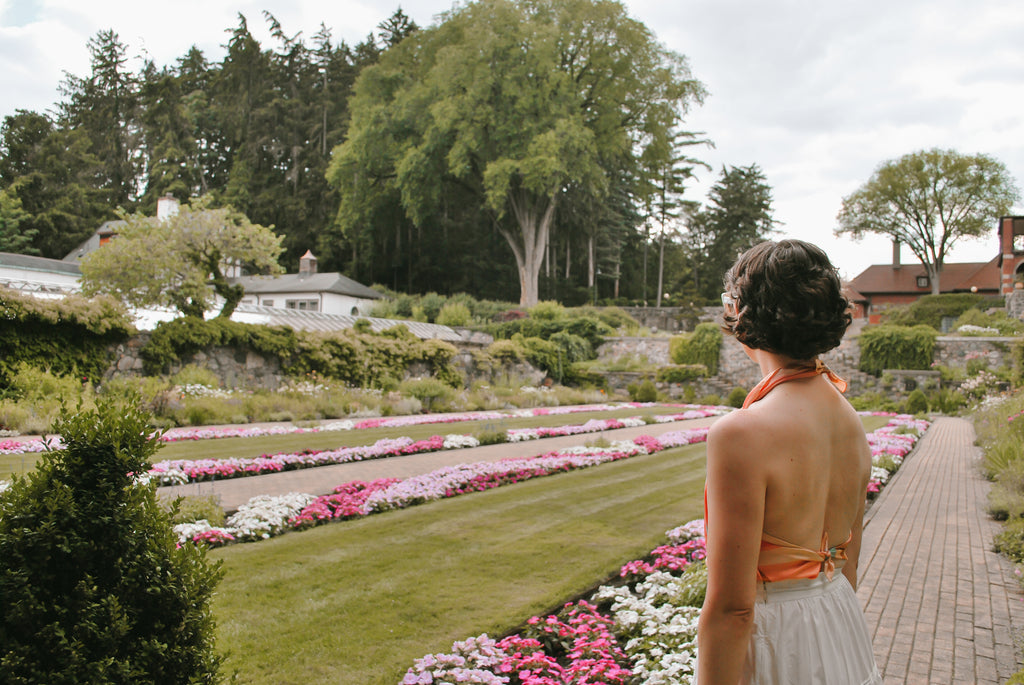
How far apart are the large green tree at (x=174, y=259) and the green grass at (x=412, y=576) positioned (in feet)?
49.0

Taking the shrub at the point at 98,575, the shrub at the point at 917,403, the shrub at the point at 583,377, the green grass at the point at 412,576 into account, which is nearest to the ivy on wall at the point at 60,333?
the green grass at the point at 412,576

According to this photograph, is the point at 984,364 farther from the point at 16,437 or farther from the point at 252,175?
the point at 252,175

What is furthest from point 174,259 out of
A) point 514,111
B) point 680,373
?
point 514,111

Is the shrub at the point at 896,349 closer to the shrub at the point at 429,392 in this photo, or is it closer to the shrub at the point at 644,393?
the shrub at the point at 644,393

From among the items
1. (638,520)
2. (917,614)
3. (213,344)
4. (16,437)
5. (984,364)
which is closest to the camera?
(917,614)

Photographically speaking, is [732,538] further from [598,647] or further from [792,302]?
[598,647]

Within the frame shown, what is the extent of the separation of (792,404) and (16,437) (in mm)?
11297

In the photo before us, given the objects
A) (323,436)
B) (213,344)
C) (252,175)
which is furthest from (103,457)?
(252,175)

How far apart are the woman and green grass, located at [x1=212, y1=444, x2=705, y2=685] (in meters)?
1.60

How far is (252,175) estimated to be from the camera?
4797 cm

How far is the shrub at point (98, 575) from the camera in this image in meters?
1.68

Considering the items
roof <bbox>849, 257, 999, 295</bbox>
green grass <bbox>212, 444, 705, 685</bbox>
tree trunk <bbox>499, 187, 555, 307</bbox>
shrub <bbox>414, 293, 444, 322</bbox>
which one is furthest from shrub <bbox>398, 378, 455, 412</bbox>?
roof <bbox>849, 257, 999, 295</bbox>

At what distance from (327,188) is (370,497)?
4492 cm

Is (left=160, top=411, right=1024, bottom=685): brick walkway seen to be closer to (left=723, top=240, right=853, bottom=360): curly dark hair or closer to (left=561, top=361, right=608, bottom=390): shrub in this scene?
(left=723, top=240, right=853, bottom=360): curly dark hair
